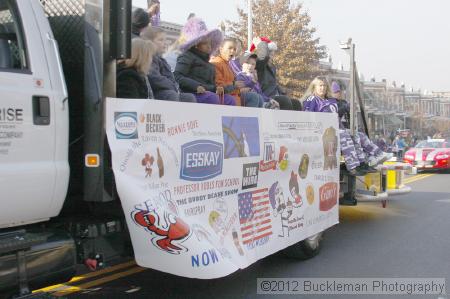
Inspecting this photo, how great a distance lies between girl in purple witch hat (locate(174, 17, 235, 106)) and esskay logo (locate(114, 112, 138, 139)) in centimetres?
178

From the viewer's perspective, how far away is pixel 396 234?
24.7ft

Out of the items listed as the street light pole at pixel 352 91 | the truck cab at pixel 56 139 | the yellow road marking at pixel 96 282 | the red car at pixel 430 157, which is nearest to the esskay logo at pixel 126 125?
the truck cab at pixel 56 139

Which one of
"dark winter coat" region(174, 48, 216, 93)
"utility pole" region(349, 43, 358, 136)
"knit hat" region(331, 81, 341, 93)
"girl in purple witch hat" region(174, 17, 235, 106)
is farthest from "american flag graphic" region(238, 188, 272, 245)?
"knit hat" region(331, 81, 341, 93)

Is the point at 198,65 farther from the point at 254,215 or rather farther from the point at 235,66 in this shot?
the point at 254,215

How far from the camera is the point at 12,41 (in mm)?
3080

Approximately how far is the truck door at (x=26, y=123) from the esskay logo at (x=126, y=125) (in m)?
0.34

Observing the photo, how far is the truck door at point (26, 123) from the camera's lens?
9.31ft

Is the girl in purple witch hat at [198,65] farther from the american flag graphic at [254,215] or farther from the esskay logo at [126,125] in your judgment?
the esskay logo at [126,125]

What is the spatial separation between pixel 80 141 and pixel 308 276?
304 cm

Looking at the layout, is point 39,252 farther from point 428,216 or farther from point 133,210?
point 428,216

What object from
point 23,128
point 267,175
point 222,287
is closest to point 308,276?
point 222,287

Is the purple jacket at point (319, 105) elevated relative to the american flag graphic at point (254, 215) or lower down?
elevated

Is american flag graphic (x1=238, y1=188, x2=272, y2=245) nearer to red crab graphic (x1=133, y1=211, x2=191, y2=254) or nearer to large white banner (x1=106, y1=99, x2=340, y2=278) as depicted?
large white banner (x1=106, y1=99, x2=340, y2=278)

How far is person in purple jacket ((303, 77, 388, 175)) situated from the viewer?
6.79 meters
